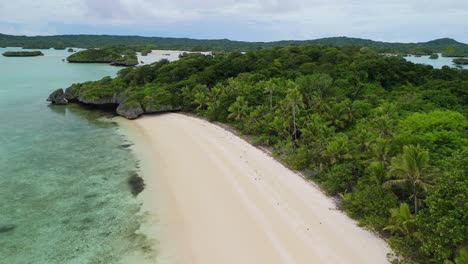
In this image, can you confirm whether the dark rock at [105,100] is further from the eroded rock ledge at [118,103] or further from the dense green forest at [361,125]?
the dense green forest at [361,125]

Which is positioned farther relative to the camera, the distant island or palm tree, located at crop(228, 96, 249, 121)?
the distant island

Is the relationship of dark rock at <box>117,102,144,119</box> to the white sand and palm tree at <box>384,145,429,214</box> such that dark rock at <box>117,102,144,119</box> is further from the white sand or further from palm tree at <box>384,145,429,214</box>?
palm tree at <box>384,145,429,214</box>

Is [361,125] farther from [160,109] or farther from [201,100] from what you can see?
[160,109]

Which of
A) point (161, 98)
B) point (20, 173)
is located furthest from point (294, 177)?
point (161, 98)

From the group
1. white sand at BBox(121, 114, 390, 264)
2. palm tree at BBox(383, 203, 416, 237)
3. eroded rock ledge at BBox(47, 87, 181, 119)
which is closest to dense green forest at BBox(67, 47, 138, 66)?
eroded rock ledge at BBox(47, 87, 181, 119)

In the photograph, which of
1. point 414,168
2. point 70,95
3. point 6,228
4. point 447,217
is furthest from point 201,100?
point 447,217

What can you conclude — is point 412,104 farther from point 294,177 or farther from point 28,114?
point 28,114

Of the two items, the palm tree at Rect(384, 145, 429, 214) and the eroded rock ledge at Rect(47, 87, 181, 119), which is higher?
the palm tree at Rect(384, 145, 429, 214)

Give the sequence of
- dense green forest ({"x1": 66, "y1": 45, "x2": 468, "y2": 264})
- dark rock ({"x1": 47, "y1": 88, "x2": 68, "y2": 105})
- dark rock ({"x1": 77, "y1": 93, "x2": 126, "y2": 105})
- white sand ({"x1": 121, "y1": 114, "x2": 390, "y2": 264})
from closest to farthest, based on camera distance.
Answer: dense green forest ({"x1": 66, "y1": 45, "x2": 468, "y2": 264}), white sand ({"x1": 121, "y1": 114, "x2": 390, "y2": 264}), dark rock ({"x1": 77, "y1": 93, "x2": 126, "y2": 105}), dark rock ({"x1": 47, "y1": 88, "x2": 68, "y2": 105})
